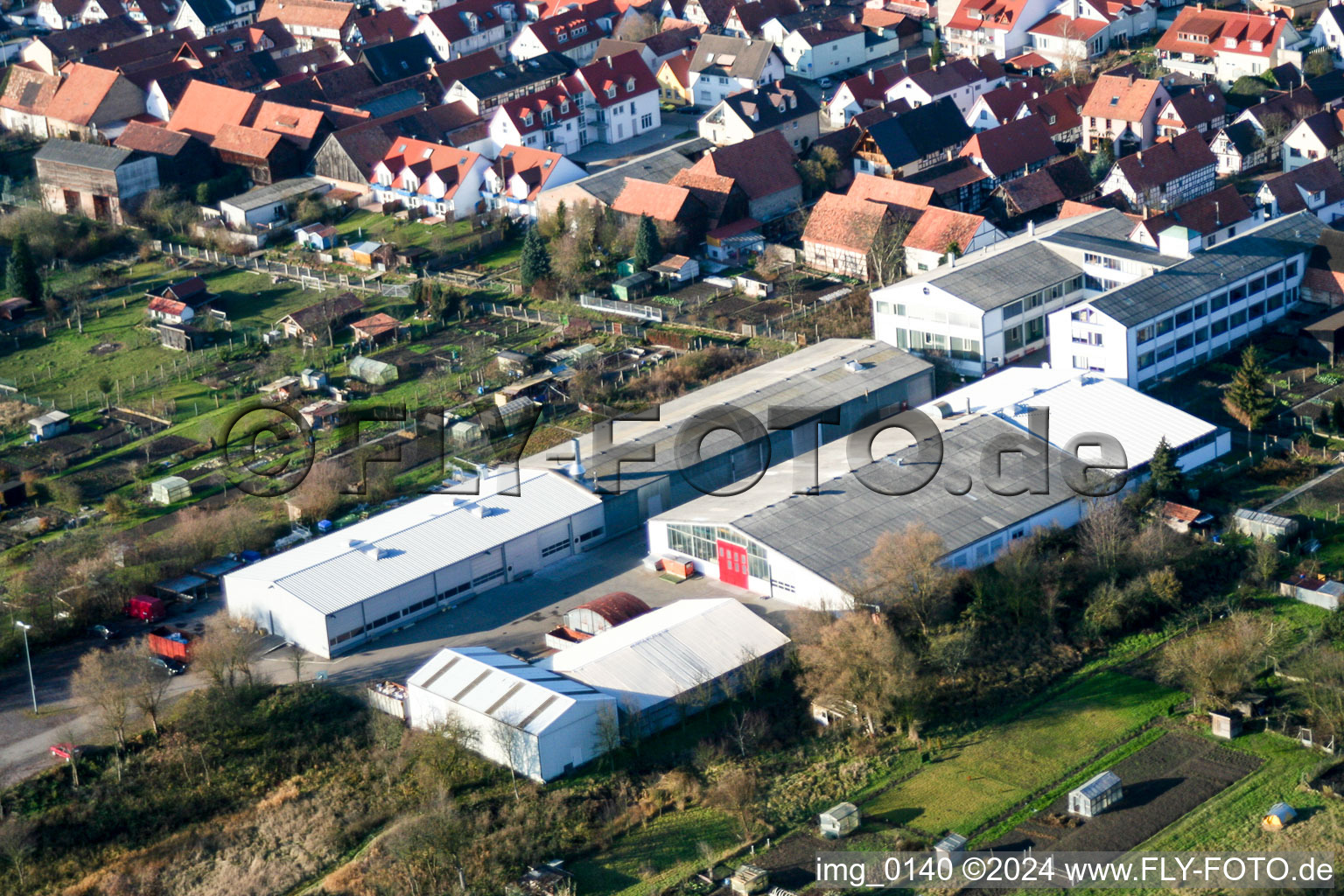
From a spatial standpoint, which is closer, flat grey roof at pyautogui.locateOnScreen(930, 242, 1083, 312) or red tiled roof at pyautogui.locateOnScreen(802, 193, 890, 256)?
flat grey roof at pyautogui.locateOnScreen(930, 242, 1083, 312)

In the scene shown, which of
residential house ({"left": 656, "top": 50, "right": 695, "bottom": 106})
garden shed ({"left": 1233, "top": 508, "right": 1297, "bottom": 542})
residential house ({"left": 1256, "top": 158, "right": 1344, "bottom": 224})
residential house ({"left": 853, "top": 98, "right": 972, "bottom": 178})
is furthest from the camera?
residential house ({"left": 656, "top": 50, "right": 695, "bottom": 106})

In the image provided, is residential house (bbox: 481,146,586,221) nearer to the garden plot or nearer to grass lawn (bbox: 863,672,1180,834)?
grass lawn (bbox: 863,672,1180,834)

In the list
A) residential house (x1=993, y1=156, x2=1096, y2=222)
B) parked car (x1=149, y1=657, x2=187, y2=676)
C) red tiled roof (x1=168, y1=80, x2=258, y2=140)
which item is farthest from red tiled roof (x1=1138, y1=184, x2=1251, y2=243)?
red tiled roof (x1=168, y1=80, x2=258, y2=140)

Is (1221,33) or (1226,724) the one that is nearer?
(1226,724)

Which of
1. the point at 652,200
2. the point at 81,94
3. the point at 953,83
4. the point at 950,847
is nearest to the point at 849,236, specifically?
the point at 652,200

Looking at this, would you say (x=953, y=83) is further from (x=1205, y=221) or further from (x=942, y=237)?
(x=1205, y=221)

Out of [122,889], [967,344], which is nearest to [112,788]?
[122,889]

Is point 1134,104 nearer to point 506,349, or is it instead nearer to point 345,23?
point 506,349
